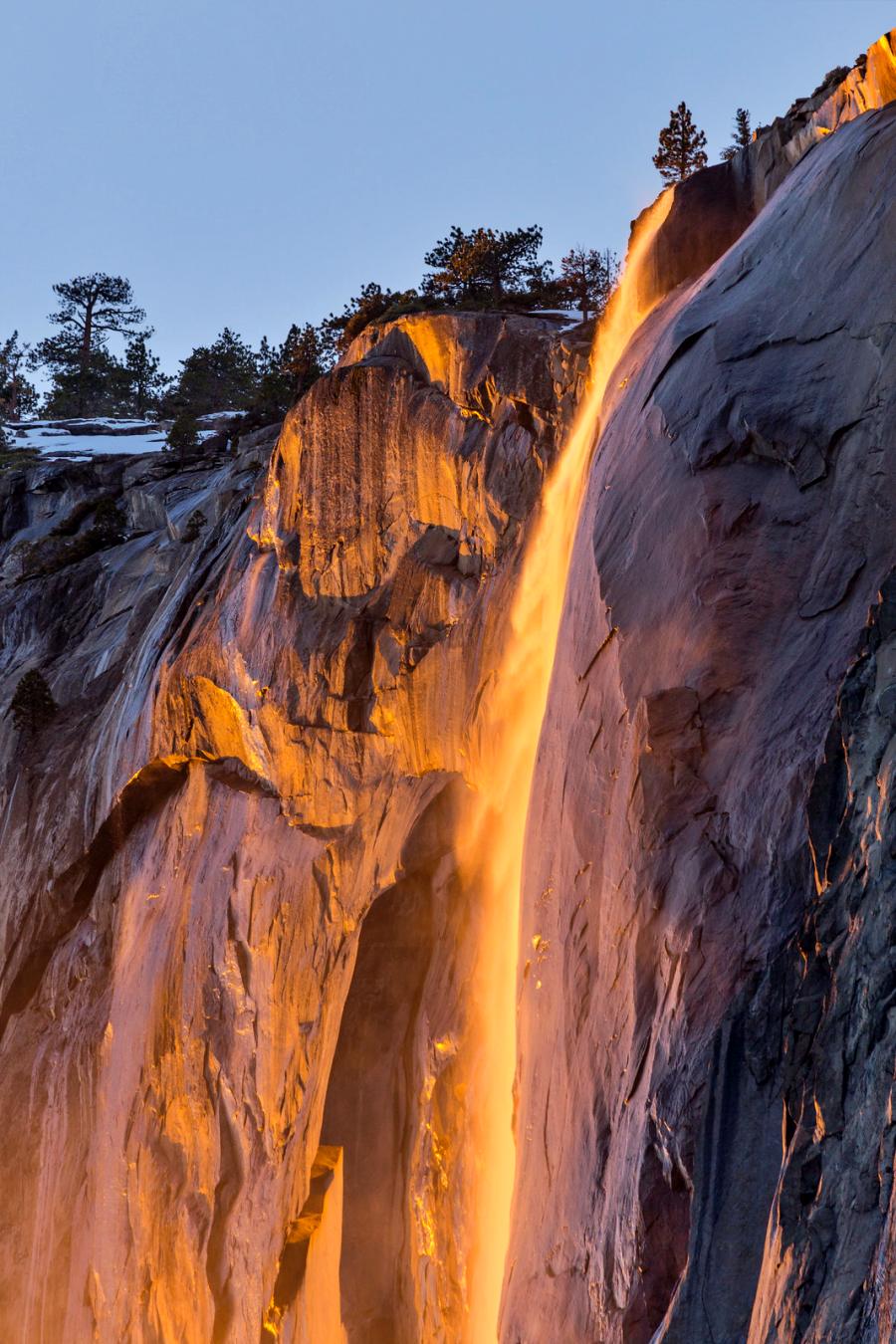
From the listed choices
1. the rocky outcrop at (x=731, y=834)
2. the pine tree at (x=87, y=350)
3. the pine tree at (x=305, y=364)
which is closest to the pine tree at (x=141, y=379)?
the pine tree at (x=87, y=350)

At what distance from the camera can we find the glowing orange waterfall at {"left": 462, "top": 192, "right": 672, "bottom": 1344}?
15.6m

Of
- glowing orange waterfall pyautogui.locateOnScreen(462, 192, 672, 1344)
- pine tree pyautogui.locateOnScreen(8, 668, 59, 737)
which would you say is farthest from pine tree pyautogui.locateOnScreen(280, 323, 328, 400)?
glowing orange waterfall pyautogui.locateOnScreen(462, 192, 672, 1344)

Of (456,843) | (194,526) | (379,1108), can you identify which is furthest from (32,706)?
(379,1108)

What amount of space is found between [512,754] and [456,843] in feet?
4.75

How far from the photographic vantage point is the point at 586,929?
11.6 meters

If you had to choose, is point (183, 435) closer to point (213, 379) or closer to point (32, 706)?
point (32, 706)

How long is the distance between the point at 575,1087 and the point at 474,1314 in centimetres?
549

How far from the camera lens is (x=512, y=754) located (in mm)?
17062

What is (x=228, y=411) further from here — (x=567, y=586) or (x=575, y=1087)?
(x=575, y=1087)

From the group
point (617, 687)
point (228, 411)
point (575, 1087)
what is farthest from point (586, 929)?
point (228, 411)

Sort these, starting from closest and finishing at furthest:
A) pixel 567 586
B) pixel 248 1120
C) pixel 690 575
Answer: pixel 690 575 → pixel 567 586 → pixel 248 1120

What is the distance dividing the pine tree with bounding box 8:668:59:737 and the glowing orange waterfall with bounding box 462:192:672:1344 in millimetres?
11548

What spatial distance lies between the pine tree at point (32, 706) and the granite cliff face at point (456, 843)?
409 millimetres

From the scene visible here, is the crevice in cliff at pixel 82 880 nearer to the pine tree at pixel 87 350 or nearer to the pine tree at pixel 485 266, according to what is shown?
the pine tree at pixel 485 266
